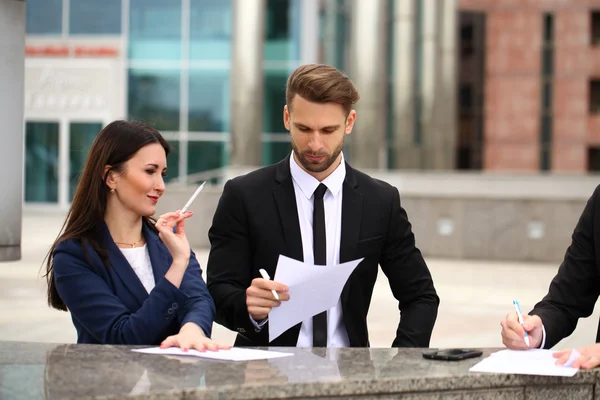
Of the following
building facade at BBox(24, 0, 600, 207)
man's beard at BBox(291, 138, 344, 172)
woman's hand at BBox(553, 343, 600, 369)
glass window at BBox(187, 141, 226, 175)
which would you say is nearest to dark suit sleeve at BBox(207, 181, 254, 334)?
man's beard at BBox(291, 138, 344, 172)

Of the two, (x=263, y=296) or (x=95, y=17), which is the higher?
(x=95, y=17)

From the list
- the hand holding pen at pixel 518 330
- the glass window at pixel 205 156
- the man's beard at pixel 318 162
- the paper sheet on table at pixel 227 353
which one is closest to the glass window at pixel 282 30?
the glass window at pixel 205 156

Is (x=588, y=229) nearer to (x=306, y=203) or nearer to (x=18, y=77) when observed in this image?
(x=306, y=203)

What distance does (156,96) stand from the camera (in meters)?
29.9

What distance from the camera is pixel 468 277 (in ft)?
49.3

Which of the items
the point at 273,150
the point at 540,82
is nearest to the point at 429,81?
the point at 540,82

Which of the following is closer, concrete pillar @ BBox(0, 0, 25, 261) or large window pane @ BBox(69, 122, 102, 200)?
concrete pillar @ BBox(0, 0, 25, 261)

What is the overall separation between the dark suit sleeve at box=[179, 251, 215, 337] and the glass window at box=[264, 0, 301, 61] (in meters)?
25.3

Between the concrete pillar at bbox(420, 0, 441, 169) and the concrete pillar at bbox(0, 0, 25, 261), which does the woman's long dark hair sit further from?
the concrete pillar at bbox(420, 0, 441, 169)

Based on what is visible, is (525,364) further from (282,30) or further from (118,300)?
(282,30)

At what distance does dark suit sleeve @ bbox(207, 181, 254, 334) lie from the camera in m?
3.83

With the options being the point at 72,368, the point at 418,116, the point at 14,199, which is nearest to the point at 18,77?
the point at 14,199

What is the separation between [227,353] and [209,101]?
2672 cm

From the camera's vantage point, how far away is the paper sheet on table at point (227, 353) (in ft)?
10.2
